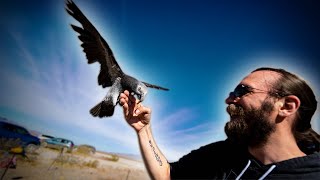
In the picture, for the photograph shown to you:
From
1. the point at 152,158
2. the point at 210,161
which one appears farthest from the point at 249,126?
the point at 152,158

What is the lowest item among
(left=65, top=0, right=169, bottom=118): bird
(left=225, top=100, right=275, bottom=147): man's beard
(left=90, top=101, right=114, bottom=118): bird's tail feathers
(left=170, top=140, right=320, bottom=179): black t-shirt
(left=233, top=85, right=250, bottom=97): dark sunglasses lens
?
(left=170, top=140, right=320, bottom=179): black t-shirt

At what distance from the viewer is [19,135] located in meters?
8.24

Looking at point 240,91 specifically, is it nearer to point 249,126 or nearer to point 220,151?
point 249,126

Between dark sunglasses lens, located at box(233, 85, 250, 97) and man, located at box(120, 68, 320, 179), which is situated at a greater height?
dark sunglasses lens, located at box(233, 85, 250, 97)

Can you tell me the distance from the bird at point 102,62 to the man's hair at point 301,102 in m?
0.97

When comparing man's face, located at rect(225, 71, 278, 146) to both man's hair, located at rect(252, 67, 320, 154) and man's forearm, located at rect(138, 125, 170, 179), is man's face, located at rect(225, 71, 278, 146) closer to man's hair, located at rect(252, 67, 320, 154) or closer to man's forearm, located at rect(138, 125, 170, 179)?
man's hair, located at rect(252, 67, 320, 154)

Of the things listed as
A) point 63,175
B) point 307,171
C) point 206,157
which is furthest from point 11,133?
point 307,171

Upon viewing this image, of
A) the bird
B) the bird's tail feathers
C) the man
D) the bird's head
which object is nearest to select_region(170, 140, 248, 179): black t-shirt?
the man

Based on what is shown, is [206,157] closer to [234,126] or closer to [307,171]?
[234,126]

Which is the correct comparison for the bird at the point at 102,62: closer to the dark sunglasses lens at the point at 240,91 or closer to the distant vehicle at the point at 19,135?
the dark sunglasses lens at the point at 240,91

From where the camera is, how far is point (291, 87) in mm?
1843

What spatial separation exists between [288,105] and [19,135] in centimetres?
796

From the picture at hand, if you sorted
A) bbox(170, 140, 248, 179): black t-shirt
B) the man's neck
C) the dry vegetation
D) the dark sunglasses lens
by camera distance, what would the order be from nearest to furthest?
the man's neck < bbox(170, 140, 248, 179): black t-shirt < the dark sunglasses lens < the dry vegetation

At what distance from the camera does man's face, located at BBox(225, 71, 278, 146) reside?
1.74 m
